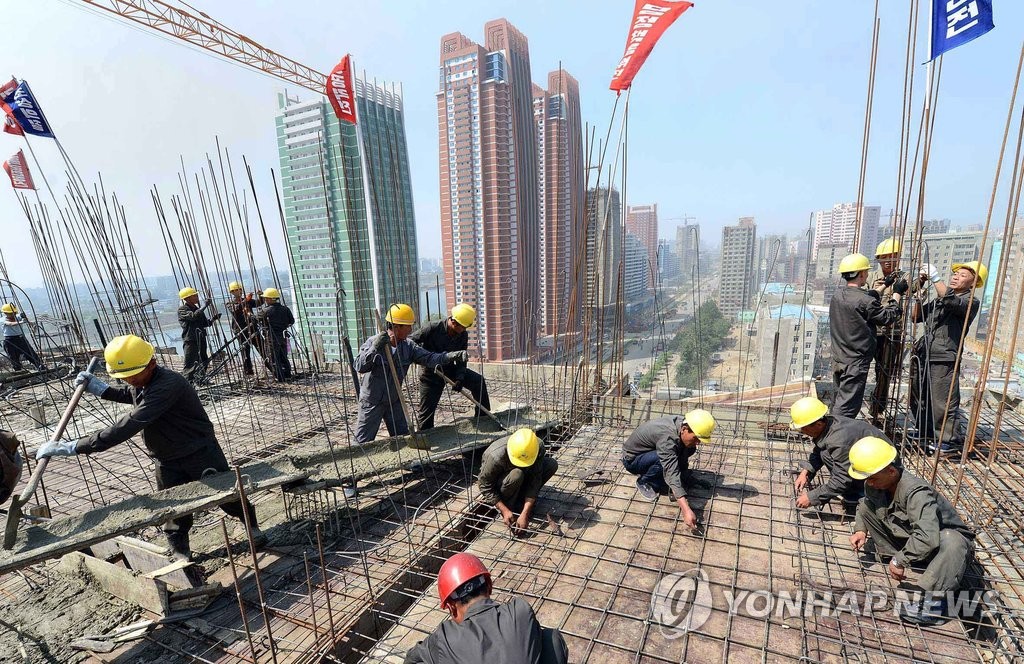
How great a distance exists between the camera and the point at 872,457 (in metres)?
2.85

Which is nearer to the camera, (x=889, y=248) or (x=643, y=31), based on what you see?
(x=643, y=31)

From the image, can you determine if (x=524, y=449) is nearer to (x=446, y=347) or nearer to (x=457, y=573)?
(x=457, y=573)

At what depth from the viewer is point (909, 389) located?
14.9ft

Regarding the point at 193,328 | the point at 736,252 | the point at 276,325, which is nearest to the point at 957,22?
the point at 276,325

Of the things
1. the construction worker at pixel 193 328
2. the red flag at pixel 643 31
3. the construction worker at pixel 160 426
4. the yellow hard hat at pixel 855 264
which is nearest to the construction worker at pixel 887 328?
the yellow hard hat at pixel 855 264

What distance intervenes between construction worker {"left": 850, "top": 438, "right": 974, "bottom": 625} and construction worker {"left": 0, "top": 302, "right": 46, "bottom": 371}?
11.3m

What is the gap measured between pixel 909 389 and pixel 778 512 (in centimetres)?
208

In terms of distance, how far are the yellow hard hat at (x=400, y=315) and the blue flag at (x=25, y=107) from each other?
7.71m

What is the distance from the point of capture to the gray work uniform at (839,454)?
3426 mm

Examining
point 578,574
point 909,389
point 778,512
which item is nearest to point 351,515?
point 578,574

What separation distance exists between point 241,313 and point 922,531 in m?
8.60

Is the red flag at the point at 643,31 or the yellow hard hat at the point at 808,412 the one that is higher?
the red flag at the point at 643,31

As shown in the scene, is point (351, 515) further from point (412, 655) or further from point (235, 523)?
point (412, 655)

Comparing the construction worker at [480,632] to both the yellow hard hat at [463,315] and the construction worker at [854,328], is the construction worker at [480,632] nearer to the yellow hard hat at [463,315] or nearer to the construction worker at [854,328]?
the yellow hard hat at [463,315]
